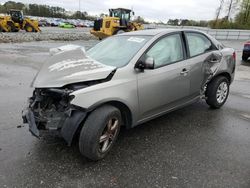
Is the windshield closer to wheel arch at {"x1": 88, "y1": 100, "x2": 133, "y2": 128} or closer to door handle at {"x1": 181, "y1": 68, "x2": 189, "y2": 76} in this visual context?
wheel arch at {"x1": 88, "y1": 100, "x2": 133, "y2": 128}

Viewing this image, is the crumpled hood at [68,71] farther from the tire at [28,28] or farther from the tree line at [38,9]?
the tree line at [38,9]

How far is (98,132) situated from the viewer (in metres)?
2.94

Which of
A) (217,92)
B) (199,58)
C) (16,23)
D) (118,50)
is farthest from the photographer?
(16,23)

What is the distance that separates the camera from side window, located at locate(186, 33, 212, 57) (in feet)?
14.5

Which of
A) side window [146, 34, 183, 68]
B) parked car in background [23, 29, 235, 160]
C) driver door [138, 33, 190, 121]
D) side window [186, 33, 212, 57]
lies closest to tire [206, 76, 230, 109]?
parked car in background [23, 29, 235, 160]

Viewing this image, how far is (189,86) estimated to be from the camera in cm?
427

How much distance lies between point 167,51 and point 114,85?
132cm

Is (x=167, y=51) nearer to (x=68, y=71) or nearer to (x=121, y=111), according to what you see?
(x=121, y=111)

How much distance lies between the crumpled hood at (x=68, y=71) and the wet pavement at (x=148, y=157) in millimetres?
951

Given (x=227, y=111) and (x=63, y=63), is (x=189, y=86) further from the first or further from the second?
(x=63, y=63)

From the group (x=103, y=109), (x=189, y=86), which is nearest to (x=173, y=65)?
(x=189, y=86)

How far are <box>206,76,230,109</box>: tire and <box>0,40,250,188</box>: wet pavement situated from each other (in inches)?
13.0

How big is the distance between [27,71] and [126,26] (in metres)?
16.8

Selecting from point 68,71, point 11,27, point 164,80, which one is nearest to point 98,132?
point 68,71
